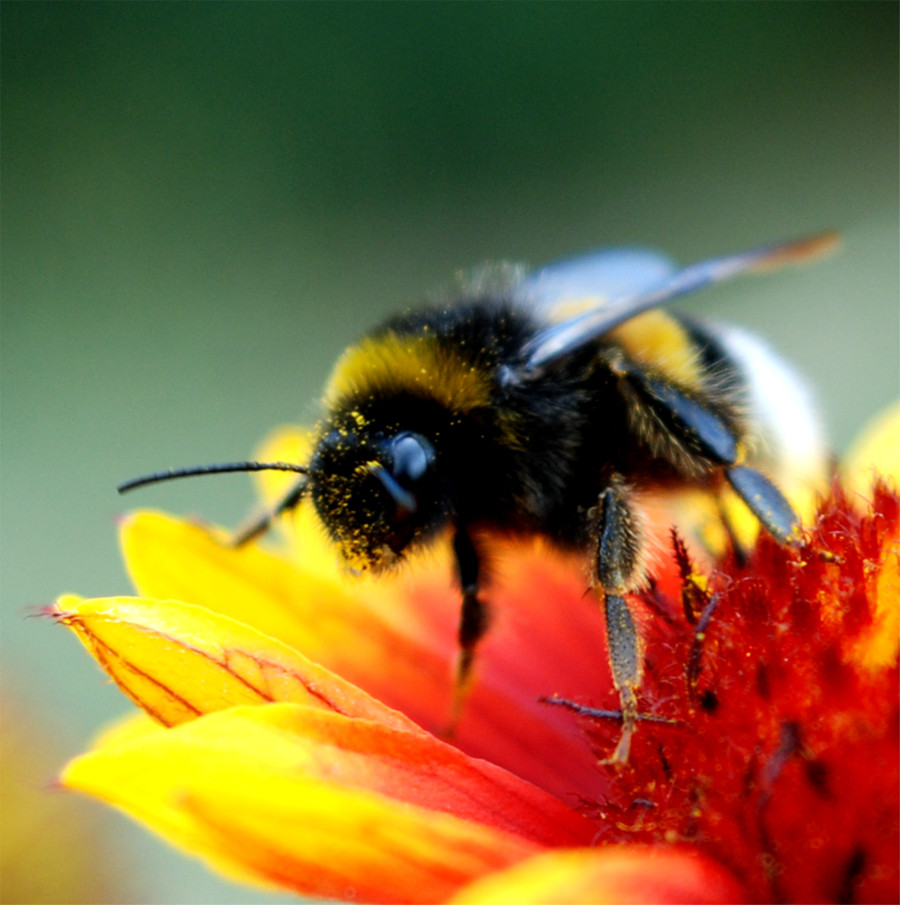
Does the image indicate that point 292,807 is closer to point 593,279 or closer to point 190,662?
point 190,662

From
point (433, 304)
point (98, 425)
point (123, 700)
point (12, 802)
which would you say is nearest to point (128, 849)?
point (12, 802)

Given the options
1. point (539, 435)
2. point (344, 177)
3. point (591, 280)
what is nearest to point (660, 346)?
point (539, 435)

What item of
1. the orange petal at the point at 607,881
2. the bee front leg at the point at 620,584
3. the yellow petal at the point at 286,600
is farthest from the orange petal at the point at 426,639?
the orange petal at the point at 607,881

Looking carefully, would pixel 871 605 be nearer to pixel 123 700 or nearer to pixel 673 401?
pixel 673 401

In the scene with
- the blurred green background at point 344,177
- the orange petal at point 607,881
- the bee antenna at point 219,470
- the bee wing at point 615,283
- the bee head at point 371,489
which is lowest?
the orange petal at point 607,881

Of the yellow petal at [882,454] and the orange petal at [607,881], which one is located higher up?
the yellow petal at [882,454]

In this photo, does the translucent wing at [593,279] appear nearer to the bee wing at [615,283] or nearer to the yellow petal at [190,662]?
the bee wing at [615,283]
